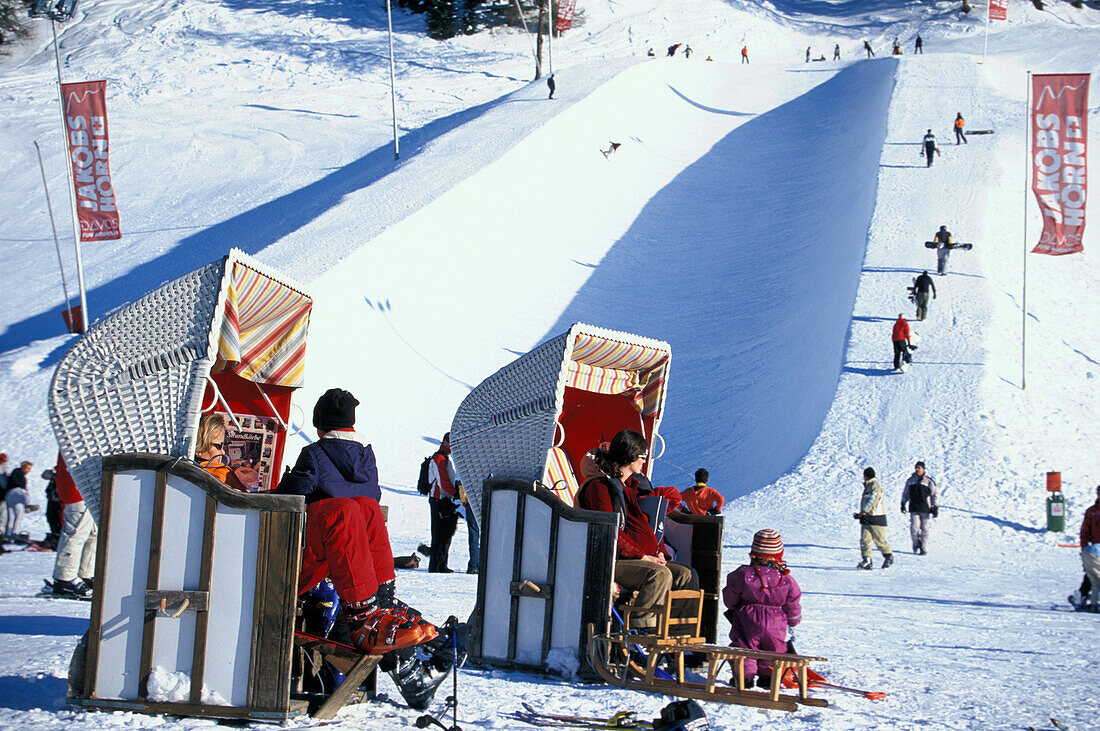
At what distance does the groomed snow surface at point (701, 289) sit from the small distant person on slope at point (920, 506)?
217 mm

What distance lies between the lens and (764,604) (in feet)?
16.7

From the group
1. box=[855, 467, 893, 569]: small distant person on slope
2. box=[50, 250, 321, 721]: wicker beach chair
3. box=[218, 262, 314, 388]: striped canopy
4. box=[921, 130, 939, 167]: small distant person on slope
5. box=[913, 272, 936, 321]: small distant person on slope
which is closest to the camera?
box=[50, 250, 321, 721]: wicker beach chair

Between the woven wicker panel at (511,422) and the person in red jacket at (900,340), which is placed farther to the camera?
the person in red jacket at (900,340)

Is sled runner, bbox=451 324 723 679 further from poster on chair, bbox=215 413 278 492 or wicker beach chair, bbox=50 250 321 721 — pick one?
wicker beach chair, bbox=50 250 321 721

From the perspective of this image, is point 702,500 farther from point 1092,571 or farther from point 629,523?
point 629,523

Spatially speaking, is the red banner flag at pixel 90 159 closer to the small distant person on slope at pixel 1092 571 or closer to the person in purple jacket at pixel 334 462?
the small distant person on slope at pixel 1092 571

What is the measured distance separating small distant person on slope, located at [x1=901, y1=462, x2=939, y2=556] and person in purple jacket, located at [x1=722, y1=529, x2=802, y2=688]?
287 inches

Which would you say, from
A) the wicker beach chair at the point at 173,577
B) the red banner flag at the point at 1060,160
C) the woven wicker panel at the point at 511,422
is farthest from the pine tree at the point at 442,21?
the wicker beach chair at the point at 173,577

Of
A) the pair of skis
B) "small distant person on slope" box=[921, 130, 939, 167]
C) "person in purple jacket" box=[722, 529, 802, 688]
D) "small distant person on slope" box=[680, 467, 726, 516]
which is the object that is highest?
"small distant person on slope" box=[921, 130, 939, 167]

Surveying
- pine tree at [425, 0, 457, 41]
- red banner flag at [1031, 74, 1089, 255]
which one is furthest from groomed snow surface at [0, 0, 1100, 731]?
pine tree at [425, 0, 457, 41]

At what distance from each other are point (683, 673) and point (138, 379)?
264cm

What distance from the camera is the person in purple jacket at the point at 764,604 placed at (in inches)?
199

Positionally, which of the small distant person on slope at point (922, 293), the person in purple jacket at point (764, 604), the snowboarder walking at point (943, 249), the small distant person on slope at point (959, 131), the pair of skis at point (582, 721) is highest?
the small distant person on slope at point (959, 131)

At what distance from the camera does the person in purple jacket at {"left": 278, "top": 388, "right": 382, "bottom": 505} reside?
4.01 metres
